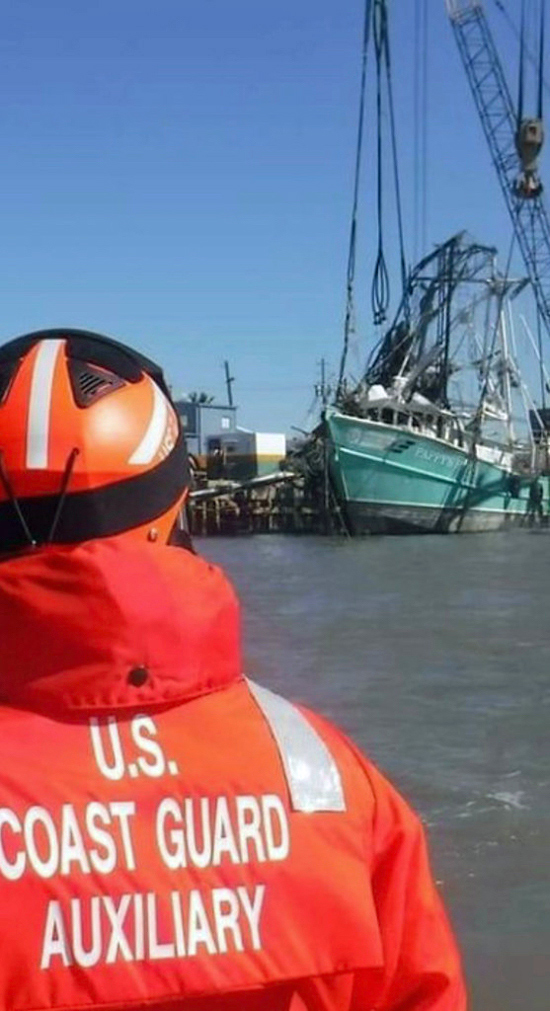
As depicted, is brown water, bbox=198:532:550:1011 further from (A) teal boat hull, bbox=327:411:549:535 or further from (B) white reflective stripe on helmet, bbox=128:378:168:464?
(A) teal boat hull, bbox=327:411:549:535

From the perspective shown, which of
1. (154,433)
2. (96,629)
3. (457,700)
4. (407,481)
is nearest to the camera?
(96,629)

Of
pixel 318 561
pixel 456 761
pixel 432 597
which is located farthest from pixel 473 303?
pixel 456 761

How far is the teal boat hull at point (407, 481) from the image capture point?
2181 inches

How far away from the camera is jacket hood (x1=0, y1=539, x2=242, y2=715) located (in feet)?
4.75

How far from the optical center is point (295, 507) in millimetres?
61500

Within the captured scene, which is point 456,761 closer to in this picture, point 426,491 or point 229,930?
point 229,930

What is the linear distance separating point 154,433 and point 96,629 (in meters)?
0.23

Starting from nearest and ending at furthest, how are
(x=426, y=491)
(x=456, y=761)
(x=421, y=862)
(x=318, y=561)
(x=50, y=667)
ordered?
(x=50, y=667) < (x=421, y=862) < (x=456, y=761) < (x=318, y=561) < (x=426, y=491)

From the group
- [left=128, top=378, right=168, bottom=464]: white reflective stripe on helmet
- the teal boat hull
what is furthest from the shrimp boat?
[left=128, top=378, right=168, bottom=464]: white reflective stripe on helmet

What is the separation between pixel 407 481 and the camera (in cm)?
5628

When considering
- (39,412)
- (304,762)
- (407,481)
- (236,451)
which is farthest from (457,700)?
(236,451)

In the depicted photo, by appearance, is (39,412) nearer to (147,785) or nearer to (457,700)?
(147,785)

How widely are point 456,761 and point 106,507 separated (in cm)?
1034

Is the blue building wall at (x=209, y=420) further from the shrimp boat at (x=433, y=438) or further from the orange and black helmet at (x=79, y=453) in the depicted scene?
the orange and black helmet at (x=79, y=453)
